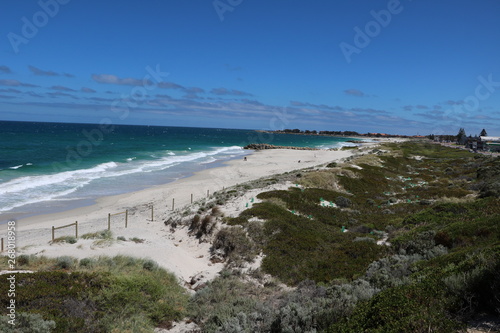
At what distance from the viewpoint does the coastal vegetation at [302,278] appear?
17.9ft

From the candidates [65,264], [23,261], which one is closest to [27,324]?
[65,264]

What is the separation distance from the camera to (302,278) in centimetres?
1114

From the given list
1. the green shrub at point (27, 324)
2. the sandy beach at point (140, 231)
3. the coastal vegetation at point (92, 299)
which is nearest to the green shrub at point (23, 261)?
the coastal vegetation at point (92, 299)

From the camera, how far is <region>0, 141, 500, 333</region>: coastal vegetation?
17.9 feet

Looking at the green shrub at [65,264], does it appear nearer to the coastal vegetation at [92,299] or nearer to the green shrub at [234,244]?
the coastal vegetation at [92,299]

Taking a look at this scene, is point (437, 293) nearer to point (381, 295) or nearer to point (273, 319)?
point (381, 295)

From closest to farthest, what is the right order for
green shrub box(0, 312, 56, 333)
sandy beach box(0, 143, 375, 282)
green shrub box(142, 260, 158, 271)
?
green shrub box(0, 312, 56, 333)
green shrub box(142, 260, 158, 271)
sandy beach box(0, 143, 375, 282)

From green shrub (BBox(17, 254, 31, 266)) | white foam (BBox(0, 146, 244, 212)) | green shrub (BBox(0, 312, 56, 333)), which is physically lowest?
white foam (BBox(0, 146, 244, 212))

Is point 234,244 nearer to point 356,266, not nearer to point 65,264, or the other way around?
point 356,266

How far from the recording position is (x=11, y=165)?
43.8 meters

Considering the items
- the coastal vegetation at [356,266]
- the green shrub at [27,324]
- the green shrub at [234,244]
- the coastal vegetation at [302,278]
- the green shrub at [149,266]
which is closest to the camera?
the coastal vegetation at [356,266]

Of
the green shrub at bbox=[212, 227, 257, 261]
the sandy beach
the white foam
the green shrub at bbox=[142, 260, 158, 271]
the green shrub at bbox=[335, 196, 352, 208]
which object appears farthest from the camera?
the white foam

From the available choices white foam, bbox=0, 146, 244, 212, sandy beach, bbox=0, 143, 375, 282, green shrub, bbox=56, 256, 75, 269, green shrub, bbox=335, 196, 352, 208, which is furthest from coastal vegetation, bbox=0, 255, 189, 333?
white foam, bbox=0, 146, 244, 212

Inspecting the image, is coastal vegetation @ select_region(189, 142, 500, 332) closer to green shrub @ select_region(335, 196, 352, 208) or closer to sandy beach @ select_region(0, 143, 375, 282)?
green shrub @ select_region(335, 196, 352, 208)
